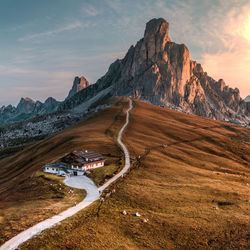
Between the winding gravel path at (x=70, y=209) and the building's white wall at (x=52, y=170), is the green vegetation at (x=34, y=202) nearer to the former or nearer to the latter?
the winding gravel path at (x=70, y=209)

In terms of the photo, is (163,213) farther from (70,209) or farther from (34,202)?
(34,202)

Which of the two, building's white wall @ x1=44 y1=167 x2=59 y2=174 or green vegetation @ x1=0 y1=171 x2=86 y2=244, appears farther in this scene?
building's white wall @ x1=44 y1=167 x2=59 y2=174

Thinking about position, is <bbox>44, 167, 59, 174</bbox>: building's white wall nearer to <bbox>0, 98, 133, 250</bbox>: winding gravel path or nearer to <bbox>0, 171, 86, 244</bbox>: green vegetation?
<bbox>0, 171, 86, 244</bbox>: green vegetation

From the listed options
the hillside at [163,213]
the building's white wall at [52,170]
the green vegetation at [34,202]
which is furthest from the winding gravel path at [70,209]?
the building's white wall at [52,170]

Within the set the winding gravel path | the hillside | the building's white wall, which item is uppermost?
the hillside

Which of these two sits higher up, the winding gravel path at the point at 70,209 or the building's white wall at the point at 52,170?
the winding gravel path at the point at 70,209

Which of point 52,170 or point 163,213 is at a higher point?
point 163,213

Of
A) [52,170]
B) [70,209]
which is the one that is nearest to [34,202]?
[70,209]

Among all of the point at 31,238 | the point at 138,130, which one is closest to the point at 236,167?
the point at 138,130

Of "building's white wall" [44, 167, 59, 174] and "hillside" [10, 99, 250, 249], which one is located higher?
"hillside" [10, 99, 250, 249]

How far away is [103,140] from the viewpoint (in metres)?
86.4

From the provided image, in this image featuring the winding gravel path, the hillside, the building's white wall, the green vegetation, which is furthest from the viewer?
the building's white wall

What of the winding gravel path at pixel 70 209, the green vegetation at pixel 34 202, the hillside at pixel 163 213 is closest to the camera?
the winding gravel path at pixel 70 209

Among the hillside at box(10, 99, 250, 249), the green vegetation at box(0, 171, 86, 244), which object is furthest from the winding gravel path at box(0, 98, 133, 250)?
the hillside at box(10, 99, 250, 249)
